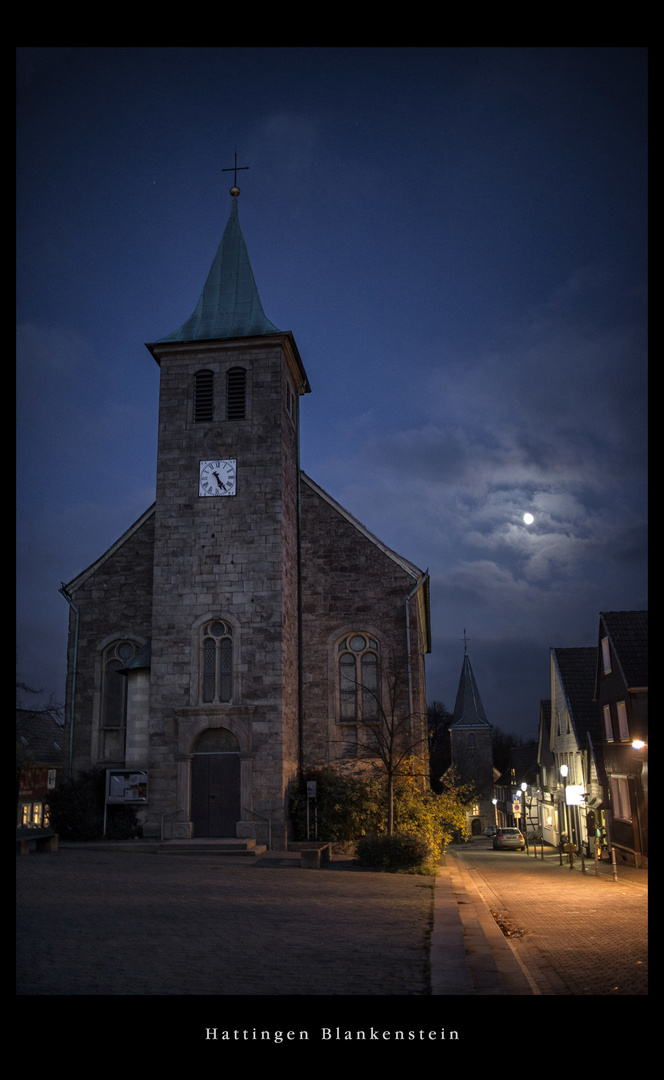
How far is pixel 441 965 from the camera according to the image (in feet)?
26.1

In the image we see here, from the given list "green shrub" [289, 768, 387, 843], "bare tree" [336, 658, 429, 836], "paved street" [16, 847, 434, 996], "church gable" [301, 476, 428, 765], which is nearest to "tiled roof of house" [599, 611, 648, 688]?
"church gable" [301, 476, 428, 765]

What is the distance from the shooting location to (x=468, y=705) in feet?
280

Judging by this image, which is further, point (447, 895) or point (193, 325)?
point (193, 325)

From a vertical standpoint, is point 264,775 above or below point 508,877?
above

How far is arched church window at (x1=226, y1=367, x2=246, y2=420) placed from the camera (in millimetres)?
26641

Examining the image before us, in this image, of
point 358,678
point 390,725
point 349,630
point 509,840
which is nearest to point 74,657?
point 349,630

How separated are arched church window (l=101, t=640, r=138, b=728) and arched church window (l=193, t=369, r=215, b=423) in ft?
26.1

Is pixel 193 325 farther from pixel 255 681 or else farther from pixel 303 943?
pixel 303 943

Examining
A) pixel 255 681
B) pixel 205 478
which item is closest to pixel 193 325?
pixel 205 478

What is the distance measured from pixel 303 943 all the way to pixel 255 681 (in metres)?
15.2

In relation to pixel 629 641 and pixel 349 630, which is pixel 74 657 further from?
pixel 629 641

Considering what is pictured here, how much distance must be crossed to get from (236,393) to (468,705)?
64.9 meters

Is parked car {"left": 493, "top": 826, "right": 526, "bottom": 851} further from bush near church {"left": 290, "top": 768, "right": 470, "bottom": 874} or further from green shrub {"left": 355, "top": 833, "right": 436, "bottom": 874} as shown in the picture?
green shrub {"left": 355, "top": 833, "right": 436, "bottom": 874}

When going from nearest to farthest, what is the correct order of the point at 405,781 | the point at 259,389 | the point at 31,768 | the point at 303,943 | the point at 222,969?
the point at 222,969, the point at 303,943, the point at 405,781, the point at 259,389, the point at 31,768
